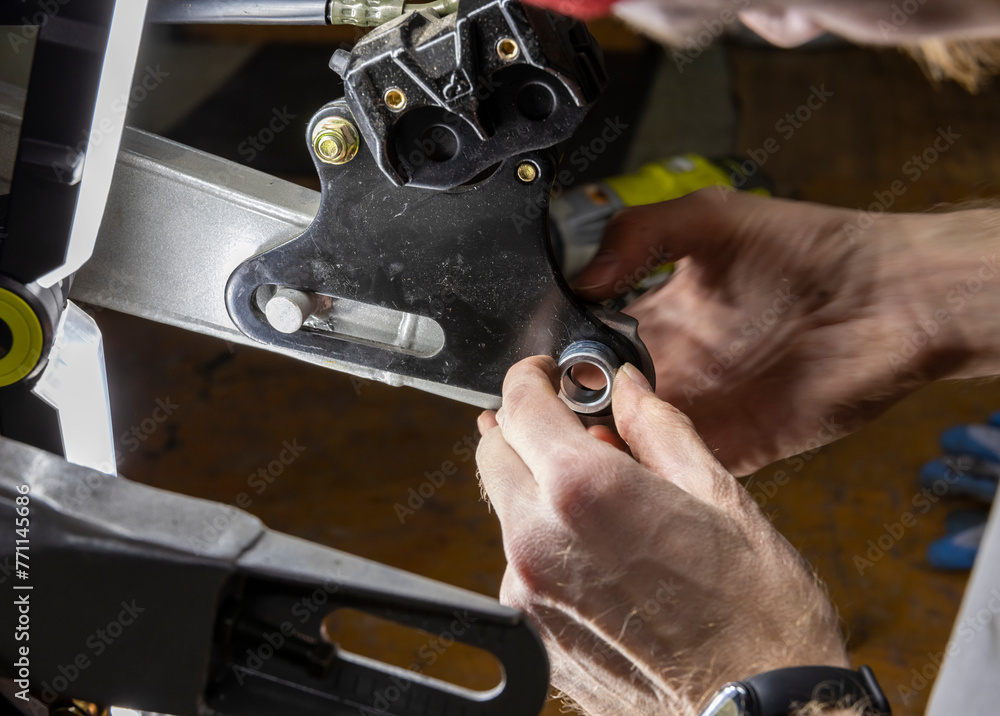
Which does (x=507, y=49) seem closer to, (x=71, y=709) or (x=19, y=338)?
(x=19, y=338)

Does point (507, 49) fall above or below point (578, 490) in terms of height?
above

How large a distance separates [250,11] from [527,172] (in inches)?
8.4

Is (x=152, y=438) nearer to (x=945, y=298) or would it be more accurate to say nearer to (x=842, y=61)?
(x=945, y=298)

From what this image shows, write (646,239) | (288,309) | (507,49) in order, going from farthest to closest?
(646,239)
(288,309)
(507,49)

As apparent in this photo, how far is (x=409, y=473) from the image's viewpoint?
1.50 m

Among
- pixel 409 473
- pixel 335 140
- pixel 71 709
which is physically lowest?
pixel 409 473

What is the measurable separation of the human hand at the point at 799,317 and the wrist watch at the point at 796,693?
0.33 metres

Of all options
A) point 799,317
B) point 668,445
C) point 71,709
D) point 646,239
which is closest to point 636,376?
point 668,445

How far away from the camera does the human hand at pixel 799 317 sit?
77 cm

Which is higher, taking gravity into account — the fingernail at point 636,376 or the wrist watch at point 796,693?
the fingernail at point 636,376

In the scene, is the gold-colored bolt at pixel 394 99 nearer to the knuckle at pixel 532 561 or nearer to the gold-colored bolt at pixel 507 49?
the gold-colored bolt at pixel 507 49

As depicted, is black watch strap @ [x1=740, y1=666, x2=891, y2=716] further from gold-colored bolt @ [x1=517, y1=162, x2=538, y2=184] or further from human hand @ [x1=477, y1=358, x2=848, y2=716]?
gold-colored bolt @ [x1=517, y1=162, x2=538, y2=184]

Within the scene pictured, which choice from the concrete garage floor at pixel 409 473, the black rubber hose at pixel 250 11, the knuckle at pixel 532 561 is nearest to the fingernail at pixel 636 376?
the knuckle at pixel 532 561

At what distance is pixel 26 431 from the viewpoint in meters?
0.62
